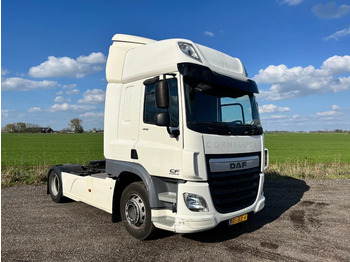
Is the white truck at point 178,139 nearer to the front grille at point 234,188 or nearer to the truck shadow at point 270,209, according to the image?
the front grille at point 234,188

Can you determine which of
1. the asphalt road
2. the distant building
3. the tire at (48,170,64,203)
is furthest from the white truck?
the distant building

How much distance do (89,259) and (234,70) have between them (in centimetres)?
410

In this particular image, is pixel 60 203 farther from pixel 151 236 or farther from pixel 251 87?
pixel 251 87

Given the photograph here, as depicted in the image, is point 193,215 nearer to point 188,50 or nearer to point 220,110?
point 220,110

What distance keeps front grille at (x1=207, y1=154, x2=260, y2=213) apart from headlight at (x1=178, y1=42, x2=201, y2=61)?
1951 millimetres

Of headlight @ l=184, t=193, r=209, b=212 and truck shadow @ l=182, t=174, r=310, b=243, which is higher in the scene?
headlight @ l=184, t=193, r=209, b=212

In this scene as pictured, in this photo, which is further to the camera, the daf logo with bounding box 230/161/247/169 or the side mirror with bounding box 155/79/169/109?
the daf logo with bounding box 230/161/247/169

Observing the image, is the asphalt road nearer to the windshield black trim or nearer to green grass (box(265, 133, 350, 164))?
the windshield black trim

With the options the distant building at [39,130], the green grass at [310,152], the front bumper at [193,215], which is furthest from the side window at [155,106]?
the distant building at [39,130]

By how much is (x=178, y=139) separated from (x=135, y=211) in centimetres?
159

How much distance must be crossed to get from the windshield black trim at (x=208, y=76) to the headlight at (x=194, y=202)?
1792 millimetres

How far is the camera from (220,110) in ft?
15.1

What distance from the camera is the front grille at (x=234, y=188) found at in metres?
4.26

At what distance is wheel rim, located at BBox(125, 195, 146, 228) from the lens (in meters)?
4.65
